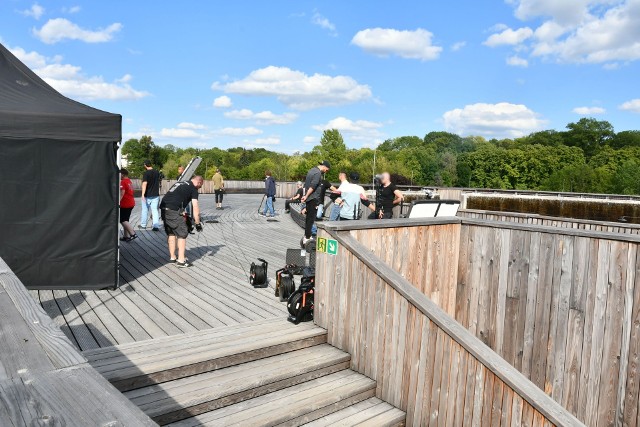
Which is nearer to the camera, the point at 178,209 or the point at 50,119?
the point at 50,119

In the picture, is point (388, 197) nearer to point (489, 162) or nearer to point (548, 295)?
→ point (548, 295)

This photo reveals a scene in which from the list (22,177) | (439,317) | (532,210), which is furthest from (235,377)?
(532,210)

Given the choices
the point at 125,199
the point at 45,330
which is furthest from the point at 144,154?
the point at 45,330

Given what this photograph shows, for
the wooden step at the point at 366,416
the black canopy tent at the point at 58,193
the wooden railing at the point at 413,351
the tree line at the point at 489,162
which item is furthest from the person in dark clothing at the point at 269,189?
the tree line at the point at 489,162

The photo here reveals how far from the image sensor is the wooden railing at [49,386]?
1603 millimetres

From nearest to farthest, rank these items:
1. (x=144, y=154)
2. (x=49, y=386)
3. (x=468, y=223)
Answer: (x=49, y=386)
(x=468, y=223)
(x=144, y=154)

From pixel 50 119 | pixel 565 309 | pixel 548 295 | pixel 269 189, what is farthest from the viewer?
pixel 269 189

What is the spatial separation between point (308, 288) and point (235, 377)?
1.49m

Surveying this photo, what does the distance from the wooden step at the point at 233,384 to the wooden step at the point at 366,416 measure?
0.45 meters

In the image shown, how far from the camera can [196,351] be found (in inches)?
174

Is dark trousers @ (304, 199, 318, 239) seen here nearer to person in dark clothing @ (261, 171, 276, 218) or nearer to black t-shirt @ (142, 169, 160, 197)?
black t-shirt @ (142, 169, 160, 197)

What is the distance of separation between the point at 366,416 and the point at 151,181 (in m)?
8.83

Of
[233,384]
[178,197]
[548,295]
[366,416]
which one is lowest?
[366,416]

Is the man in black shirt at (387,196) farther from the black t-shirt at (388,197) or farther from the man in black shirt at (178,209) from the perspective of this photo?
the man in black shirt at (178,209)
